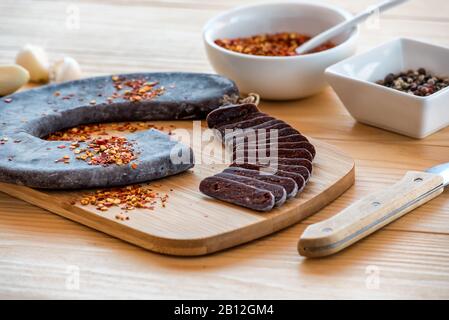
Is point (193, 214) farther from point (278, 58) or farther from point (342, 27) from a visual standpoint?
point (342, 27)

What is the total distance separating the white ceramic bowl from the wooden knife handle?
26.1 inches

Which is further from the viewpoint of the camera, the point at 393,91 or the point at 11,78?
the point at 11,78

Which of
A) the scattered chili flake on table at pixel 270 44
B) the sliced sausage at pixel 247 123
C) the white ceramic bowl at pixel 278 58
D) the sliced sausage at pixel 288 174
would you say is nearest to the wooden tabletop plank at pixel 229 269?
the sliced sausage at pixel 288 174

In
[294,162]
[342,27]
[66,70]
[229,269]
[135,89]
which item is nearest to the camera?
[229,269]

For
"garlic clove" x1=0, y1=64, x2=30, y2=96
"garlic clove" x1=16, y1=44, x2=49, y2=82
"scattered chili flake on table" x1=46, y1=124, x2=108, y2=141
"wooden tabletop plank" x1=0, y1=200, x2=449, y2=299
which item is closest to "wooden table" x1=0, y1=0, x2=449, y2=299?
"wooden tabletop plank" x1=0, y1=200, x2=449, y2=299

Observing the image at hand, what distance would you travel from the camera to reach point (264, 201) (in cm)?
195

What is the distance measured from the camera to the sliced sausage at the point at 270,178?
1.99 meters

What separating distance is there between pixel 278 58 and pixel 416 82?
45cm

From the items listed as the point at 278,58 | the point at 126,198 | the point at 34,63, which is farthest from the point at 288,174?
the point at 34,63

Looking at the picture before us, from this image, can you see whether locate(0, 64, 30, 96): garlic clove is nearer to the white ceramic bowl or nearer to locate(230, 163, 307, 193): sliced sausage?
the white ceramic bowl

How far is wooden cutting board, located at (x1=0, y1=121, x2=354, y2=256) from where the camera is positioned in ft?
6.18

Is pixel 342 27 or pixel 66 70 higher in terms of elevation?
pixel 342 27

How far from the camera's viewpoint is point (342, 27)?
2.70 meters

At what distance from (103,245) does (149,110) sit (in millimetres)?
686
